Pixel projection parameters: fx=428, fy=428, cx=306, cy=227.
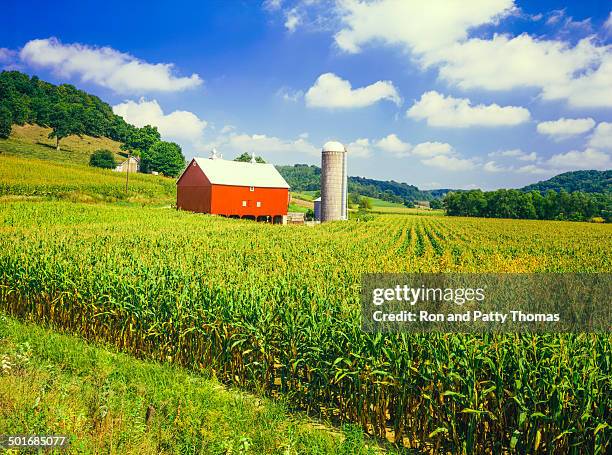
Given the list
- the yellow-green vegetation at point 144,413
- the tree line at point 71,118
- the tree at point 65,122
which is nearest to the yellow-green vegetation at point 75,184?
the tree line at point 71,118

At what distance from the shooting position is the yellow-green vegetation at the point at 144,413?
5.71 metres

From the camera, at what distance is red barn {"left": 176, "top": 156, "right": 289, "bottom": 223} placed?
49.7m

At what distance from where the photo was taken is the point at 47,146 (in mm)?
112812

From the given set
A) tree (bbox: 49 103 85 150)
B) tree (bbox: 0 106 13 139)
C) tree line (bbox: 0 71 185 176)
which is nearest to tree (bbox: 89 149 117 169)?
tree line (bbox: 0 71 185 176)

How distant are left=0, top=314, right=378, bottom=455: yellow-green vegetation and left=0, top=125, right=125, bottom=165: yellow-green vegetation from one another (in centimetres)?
9688

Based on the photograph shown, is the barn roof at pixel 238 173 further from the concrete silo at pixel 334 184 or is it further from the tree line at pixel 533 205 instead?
the tree line at pixel 533 205

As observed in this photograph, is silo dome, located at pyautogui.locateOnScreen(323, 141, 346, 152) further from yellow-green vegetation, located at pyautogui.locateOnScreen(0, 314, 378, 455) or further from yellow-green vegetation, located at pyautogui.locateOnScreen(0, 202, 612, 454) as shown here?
yellow-green vegetation, located at pyautogui.locateOnScreen(0, 314, 378, 455)

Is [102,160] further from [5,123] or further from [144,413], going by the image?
[144,413]

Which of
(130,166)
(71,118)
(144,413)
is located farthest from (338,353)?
(71,118)

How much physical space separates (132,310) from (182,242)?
13.1 metres

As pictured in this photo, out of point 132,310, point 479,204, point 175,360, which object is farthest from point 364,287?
point 479,204

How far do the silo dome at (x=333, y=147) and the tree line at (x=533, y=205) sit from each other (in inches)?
2896

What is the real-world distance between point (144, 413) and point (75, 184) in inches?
2324

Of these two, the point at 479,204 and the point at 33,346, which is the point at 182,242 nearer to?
the point at 33,346
